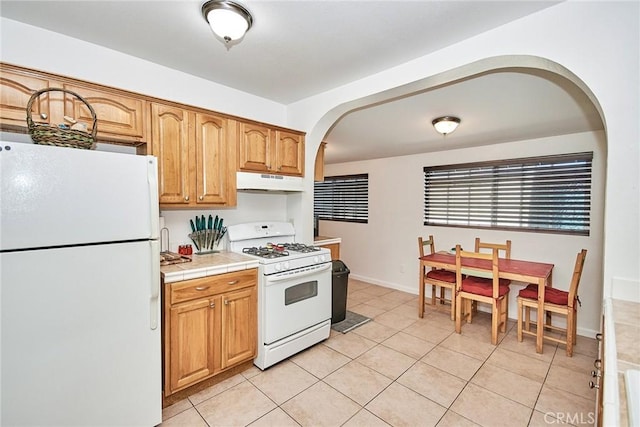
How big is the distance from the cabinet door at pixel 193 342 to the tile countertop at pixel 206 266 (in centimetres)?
20

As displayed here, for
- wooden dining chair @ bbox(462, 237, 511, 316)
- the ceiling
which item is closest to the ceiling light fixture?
the ceiling

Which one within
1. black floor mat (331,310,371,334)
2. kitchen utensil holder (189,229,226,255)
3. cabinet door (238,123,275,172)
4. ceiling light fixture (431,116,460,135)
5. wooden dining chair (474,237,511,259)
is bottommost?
black floor mat (331,310,371,334)

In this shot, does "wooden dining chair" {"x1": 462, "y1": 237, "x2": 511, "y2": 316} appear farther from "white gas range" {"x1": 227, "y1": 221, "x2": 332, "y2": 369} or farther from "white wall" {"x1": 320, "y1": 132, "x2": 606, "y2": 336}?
"white gas range" {"x1": 227, "y1": 221, "x2": 332, "y2": 369}

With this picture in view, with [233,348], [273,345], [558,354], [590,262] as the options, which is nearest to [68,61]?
[233,348]

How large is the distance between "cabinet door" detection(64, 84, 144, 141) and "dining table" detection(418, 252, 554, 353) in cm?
340

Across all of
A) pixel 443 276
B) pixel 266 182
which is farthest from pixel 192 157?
pixel 443 276

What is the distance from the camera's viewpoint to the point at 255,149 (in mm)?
2734

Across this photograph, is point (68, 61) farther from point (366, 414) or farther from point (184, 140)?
point (366, 414)

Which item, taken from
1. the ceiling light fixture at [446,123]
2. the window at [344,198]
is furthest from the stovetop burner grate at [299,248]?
the window at [344,198]

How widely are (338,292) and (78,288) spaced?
2518 mm

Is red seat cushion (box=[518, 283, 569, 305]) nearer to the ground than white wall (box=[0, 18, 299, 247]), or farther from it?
nearer to the ground

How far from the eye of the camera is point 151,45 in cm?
211

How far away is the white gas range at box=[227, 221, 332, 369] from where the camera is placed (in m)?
2.41

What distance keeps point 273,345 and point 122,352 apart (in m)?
1.12
